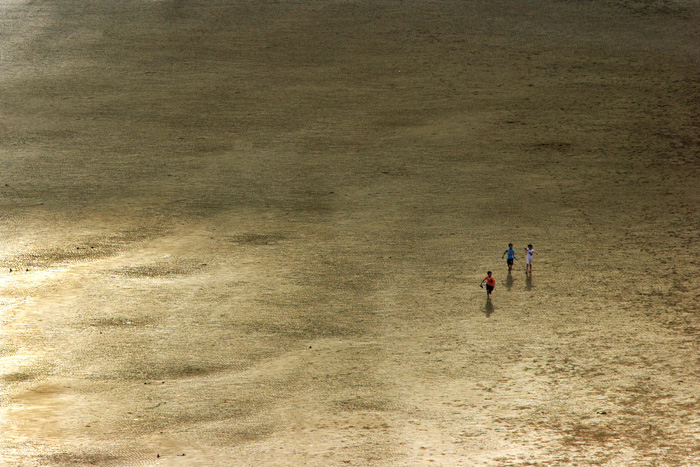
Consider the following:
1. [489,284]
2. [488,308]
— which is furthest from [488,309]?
[489,284]

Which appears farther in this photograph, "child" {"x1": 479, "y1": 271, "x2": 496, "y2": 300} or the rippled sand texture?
"child" {"x1": 479, "y1": 271, "x2": 496, "y2": 300}

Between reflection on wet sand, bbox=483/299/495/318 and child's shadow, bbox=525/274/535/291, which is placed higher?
child's shadow, bbox=525/274/535/291

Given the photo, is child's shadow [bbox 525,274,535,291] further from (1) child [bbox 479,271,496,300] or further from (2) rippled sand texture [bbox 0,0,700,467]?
(1) child [bbox 479,271,496,300]

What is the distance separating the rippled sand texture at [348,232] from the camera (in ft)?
42.5

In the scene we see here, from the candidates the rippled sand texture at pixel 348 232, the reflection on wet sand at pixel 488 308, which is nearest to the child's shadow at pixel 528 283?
the rippled sand texture at pixel 348 232

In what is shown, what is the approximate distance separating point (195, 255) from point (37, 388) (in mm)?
7791

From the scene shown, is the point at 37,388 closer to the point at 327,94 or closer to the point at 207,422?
the point at 207,422

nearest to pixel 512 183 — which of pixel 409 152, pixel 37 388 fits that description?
pixel 409 152

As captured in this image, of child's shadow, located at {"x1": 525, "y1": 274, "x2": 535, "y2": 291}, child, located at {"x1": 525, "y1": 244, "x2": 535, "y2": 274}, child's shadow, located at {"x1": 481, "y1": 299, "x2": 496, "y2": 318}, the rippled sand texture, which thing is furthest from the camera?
child, located at {"x1": 525, "y1": 244, "x2": 535, "y2": 274}

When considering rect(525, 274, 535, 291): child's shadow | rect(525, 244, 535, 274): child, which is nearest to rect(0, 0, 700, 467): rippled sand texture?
rect(525, 274, 535, 291): child's shadow

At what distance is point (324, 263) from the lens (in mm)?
20750

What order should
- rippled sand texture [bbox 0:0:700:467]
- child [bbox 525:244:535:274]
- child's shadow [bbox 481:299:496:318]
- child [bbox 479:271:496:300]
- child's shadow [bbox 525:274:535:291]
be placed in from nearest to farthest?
rippled sand texture [bbox 0:0:700:467], child's shadow [bbox 481:299:496:318], child [bbox 479:271:496:300], child's shadow [bbox 525:274:535:291], child [bbox 525:244:535:274]

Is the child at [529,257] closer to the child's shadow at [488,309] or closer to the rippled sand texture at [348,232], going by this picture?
the rippled sand texture at [348,232]

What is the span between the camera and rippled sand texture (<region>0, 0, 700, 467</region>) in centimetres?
1297
